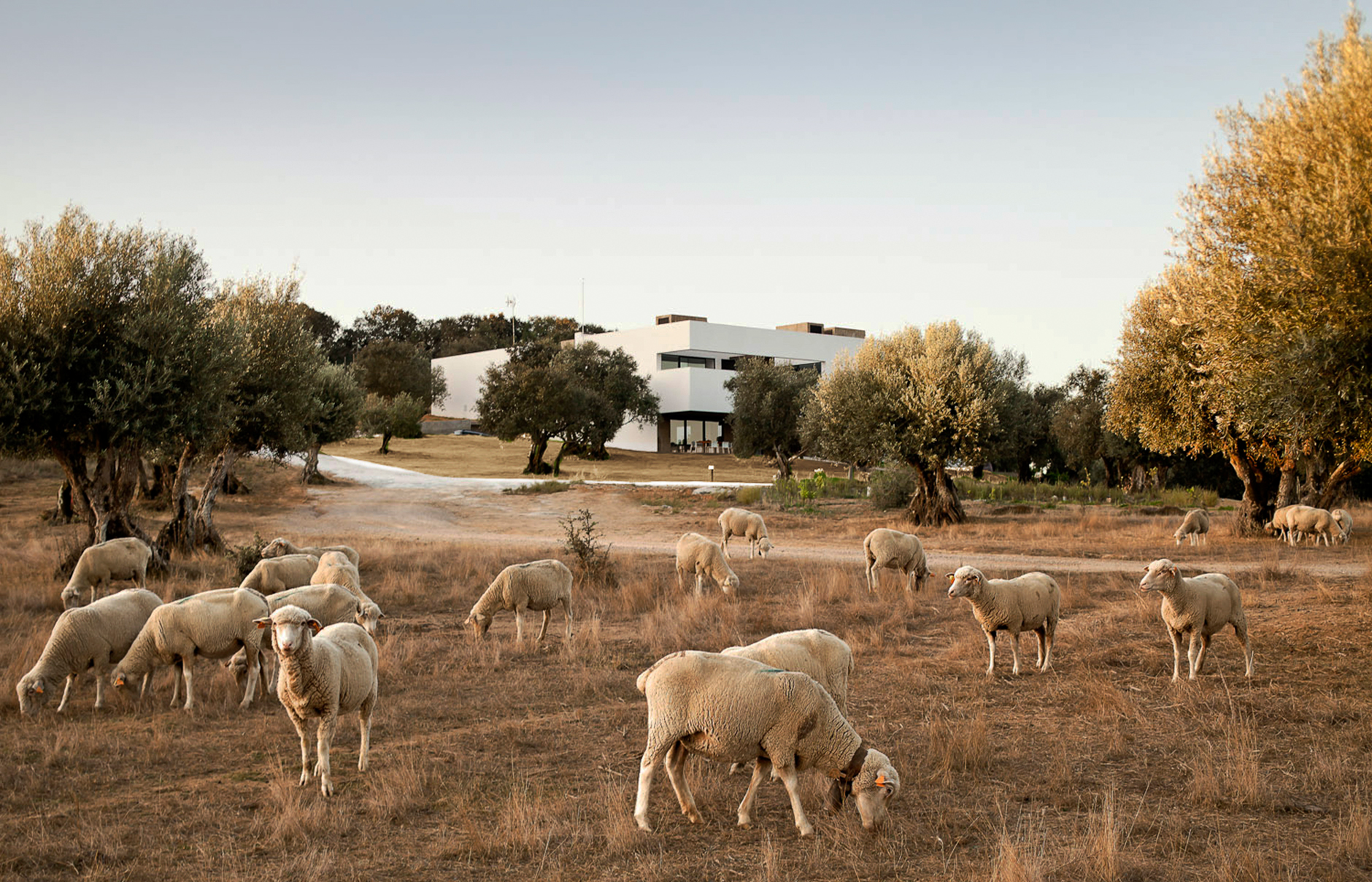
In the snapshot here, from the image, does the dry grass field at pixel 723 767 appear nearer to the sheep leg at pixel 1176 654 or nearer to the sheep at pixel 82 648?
the sheep leg at pixel 1176 654

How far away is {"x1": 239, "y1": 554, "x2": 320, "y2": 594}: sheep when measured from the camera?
1412 cm

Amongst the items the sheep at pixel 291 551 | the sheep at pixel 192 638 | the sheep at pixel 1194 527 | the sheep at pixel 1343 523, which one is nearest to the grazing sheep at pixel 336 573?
the sheep at pixel 291 551

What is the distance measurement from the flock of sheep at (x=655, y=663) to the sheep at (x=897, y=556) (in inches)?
1.4

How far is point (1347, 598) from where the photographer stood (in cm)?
1511

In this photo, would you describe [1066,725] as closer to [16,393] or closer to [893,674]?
[893,674]

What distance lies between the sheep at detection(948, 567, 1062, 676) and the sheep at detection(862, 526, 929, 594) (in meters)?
5.45

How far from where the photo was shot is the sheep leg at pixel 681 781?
22.7 ft

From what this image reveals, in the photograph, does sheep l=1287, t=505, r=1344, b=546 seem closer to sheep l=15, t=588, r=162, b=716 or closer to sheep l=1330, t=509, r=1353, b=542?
sheep l=1330, t=509, r=1353, b=542

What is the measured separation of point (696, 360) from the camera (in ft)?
266

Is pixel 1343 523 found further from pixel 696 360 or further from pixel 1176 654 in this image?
pixel 696 360

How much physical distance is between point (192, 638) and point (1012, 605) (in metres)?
9.43

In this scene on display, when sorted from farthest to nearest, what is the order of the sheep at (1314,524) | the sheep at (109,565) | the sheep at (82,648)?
the sheep at (1314,524) < the sheep at (109,565) < the sheep at (82,648)

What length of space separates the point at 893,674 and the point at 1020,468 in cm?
4883

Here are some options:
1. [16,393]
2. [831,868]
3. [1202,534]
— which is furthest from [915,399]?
[831,868]
